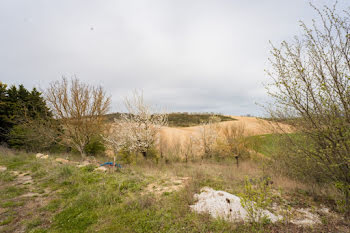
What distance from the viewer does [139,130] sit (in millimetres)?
13984

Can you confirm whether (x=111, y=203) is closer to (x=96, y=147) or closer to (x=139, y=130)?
(x=139, y=130)

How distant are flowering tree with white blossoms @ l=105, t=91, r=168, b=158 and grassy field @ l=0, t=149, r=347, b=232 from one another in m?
4.81

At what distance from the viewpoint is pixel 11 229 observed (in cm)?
445

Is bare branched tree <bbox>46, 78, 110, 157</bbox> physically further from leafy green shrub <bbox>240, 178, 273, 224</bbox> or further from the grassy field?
leafy green shrub <bbox>240, 178, 273, 224</bbox>

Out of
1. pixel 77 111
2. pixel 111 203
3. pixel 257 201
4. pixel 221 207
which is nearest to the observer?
pixel 257 201

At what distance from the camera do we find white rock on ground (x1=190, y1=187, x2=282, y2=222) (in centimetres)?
448

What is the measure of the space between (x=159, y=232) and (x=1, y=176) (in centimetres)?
Answer: 979

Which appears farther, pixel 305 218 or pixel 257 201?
pixel 305 218

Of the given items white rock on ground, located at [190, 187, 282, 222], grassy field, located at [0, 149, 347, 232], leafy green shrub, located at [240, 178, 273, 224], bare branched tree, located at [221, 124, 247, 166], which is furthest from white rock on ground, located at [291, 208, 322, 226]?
bare branched tree, located at [221, 124, 247, 166]

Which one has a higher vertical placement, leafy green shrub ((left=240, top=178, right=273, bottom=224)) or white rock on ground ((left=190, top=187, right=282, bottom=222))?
leafy green shrub ((left=240, top=178, right=273, bottom=224))

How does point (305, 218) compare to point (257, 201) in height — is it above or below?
below

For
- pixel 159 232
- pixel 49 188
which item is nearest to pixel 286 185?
pixel 159 232

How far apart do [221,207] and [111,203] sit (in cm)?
383

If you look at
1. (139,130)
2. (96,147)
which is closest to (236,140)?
(139,130)
